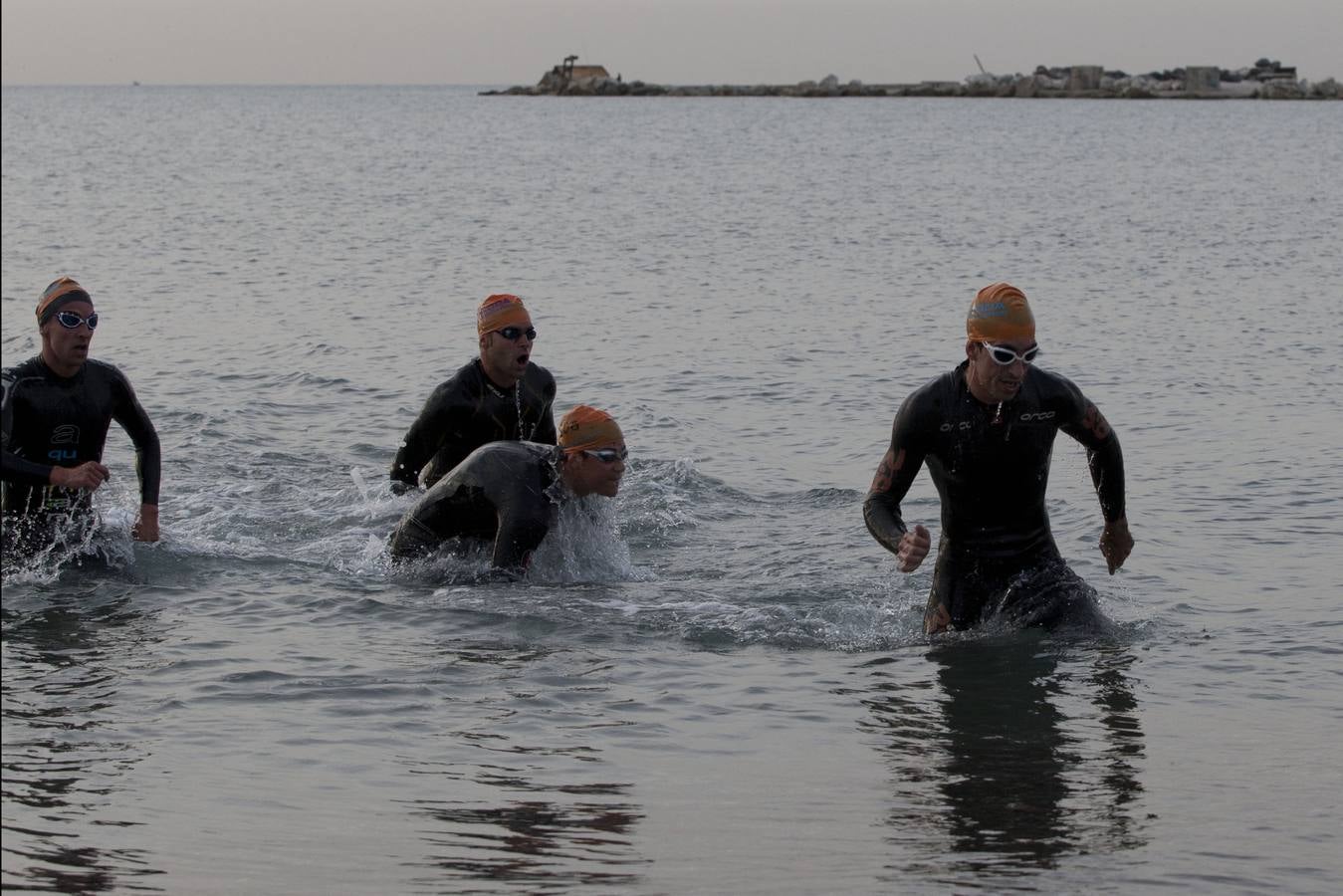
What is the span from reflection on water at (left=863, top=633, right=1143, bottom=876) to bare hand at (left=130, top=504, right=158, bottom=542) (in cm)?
397

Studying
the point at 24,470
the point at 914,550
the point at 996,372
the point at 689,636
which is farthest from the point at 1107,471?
the point at 24,470

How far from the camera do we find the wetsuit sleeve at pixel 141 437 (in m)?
9.80

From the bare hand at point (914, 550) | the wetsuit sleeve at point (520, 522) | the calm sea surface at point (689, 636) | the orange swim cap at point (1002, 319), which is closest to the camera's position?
the calm sea surface at point (689, 636)

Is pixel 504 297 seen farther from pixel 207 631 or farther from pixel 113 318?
pixel 113 318

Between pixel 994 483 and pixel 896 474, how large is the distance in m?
0.50

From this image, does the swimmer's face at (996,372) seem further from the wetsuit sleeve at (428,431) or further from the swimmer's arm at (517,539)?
the wetsuit sleeve at (428,431)

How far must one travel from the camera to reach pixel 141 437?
32.6 feet

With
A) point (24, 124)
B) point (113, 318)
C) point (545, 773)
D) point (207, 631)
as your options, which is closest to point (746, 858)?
point (545, 773)

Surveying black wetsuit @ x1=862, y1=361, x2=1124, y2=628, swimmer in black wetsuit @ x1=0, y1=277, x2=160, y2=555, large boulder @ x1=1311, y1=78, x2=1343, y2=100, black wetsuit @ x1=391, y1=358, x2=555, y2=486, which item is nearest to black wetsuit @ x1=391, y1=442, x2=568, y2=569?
black wetsuit @ x1=391, y1=358, x2=555, y2=486

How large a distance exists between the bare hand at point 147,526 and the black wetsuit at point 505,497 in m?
1.51

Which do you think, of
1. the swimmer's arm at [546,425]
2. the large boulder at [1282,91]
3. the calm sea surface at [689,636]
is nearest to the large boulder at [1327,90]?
the large boulder at [1282,91]

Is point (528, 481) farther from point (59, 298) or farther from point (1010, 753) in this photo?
point (1010, 753)

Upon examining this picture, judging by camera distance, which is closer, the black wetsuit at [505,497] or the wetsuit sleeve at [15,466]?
the wetsuit sleeve at [15,466]

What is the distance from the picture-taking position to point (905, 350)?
22.4 metres
